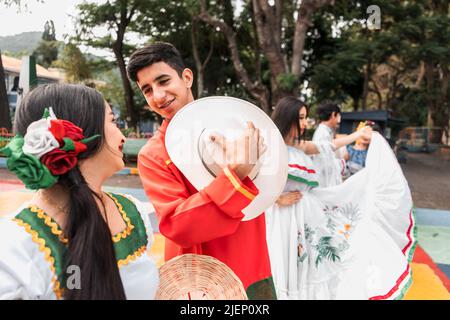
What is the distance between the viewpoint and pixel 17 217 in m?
0.95

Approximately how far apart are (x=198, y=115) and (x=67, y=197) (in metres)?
0.43

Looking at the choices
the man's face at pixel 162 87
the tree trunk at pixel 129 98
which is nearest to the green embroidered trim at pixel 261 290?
the man's face at pixel 162 87

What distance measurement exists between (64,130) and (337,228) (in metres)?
2.54

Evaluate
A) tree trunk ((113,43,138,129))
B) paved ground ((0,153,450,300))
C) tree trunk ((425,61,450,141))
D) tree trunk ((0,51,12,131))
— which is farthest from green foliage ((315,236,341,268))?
tree trunk ((425,61,450,141))

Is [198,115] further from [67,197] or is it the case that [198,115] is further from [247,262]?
[247,262]

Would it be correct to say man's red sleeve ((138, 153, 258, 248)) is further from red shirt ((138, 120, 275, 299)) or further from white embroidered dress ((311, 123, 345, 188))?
white embroidered dress ((311, 123, 345, 188))

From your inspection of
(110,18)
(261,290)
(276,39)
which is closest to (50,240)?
(261,290)

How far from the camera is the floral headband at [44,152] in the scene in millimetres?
900

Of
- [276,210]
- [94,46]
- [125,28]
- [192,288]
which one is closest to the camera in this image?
[192,288]

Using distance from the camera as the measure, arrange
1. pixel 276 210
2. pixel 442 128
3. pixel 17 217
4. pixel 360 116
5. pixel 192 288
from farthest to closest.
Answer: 1. pixel 442 128
2. pixel 360 116
3. pixel 276 210
4. pixel 192 288
5. pixel 17 217

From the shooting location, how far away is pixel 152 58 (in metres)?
1.42

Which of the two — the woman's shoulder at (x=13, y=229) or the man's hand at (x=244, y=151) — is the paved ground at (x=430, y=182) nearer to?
Result: the man's hand at (x=244, y=151)

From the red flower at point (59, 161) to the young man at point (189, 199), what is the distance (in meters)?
0.30
